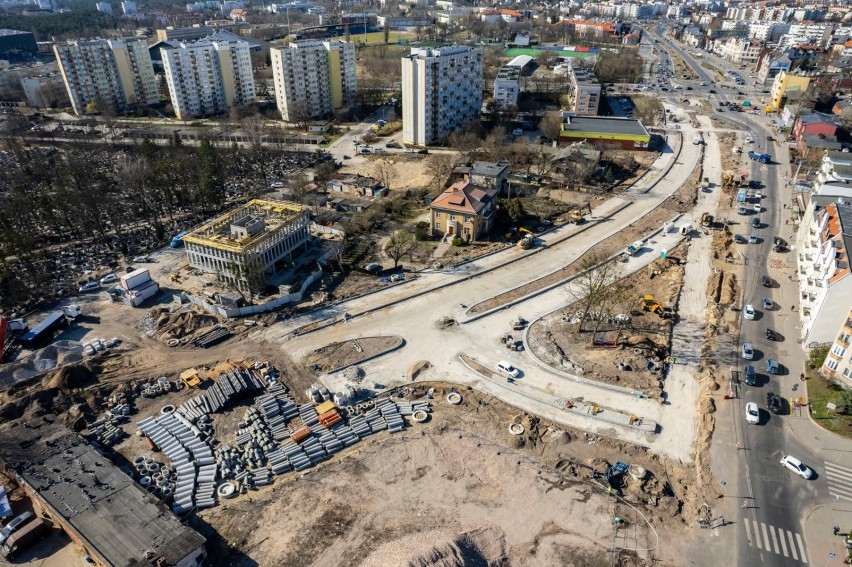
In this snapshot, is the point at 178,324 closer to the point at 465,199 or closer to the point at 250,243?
the point at 250,243

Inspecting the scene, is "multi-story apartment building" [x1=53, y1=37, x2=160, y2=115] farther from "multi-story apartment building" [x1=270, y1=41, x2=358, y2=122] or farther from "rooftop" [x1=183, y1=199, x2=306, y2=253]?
"rooftop" [x1=183, y1=199, x2=306, y2=253]

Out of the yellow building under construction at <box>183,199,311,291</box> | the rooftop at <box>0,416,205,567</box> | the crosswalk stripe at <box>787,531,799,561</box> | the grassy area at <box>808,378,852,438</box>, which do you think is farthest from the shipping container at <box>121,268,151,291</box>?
the grassy area at <box>808,378,852,438</box>

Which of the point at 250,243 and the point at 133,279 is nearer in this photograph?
the point at 133,279

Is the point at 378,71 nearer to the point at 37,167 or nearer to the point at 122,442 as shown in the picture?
the point at 37,167

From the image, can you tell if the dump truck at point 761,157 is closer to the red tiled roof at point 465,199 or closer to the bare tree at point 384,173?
the red tiled roof at point 465,199

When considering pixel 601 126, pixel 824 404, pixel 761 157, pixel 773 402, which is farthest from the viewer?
pixel 601 126

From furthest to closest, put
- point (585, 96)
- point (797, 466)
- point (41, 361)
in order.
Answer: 1. point (585, 96)
2. point (41, 361)
3. point (797, 466)

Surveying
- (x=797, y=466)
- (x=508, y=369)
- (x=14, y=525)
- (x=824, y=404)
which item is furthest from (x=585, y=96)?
(x=14, y=525)
